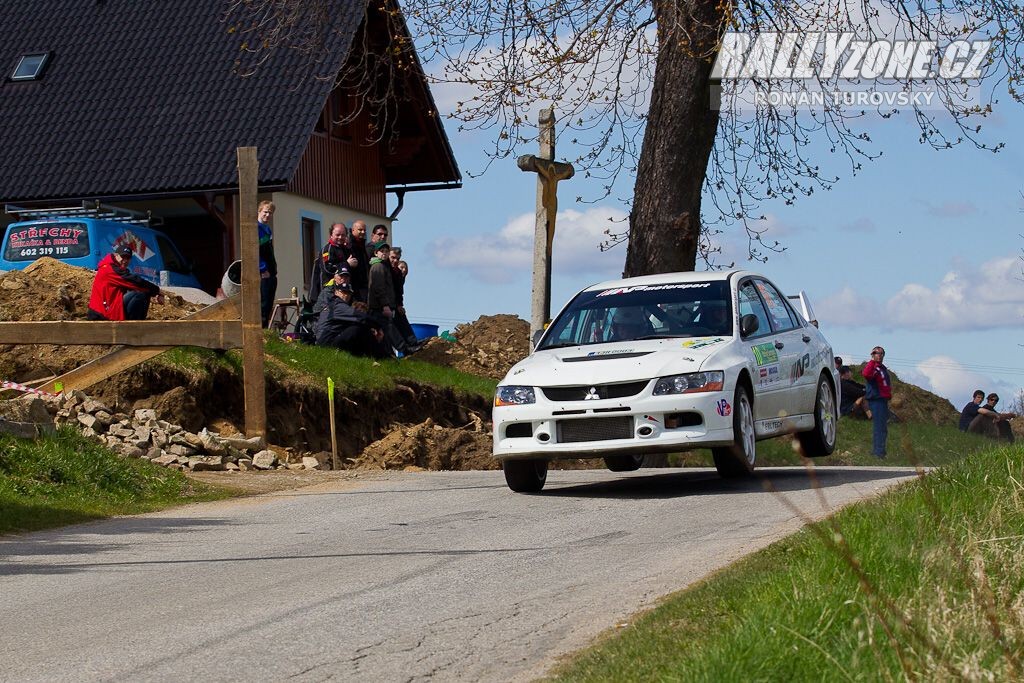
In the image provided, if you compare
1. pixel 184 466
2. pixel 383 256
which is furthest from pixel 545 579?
pixel 383 256

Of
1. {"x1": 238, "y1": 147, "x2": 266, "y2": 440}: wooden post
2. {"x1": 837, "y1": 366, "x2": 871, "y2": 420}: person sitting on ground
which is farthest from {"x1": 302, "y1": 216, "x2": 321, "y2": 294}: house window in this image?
{"x1": 238, "y1": 147, "x2": 266, "y2": 440}: wooden post

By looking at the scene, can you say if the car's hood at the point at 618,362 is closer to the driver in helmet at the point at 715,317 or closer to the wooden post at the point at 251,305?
the driver in helmet at the point at 715,317

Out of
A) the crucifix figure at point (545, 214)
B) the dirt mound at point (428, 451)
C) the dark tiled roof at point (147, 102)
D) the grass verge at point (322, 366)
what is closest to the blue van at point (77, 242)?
the dark tiled roof at point (147, 102)

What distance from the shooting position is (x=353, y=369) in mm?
20453

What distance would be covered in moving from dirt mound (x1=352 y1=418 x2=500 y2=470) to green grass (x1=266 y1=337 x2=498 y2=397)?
1.59m

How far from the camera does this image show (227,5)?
115 feet

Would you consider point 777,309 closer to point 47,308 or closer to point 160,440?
point 160,440

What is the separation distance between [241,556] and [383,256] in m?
13.3

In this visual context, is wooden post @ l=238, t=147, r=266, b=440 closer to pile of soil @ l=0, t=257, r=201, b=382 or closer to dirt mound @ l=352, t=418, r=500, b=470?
dirt mound @ l=352, t=418, r=500, b=470

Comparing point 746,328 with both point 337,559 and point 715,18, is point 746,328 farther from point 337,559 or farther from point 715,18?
point 715,18

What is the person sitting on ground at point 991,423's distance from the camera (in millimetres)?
34000

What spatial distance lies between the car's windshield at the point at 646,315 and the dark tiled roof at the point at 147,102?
17.6 meters

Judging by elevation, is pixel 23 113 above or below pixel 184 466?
above

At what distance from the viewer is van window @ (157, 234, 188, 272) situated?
28.1 meters
